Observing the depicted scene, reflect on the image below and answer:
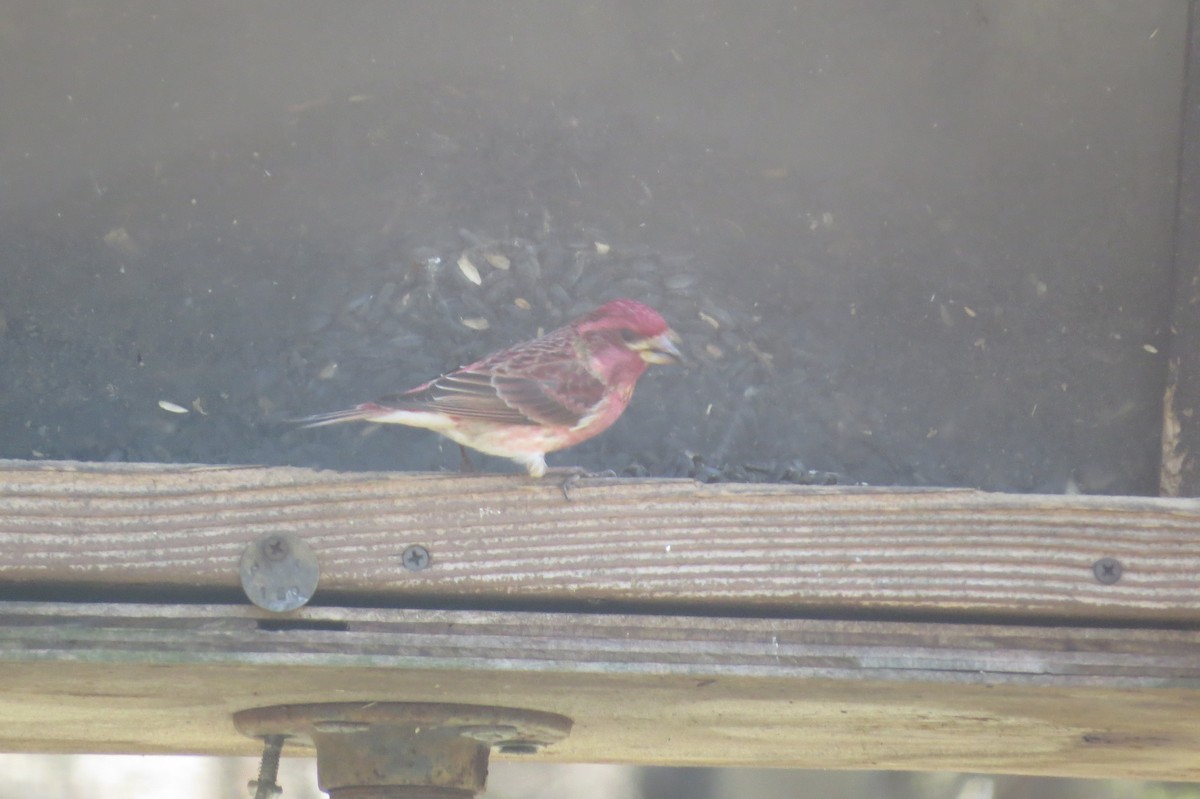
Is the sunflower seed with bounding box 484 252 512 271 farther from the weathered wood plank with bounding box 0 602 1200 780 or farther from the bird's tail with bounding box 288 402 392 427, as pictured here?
the weathered wood plank with bounding box 0 602 1200 780

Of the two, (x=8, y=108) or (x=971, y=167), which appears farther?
(x=971, y=167)

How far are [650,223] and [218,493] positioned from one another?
50.8 inches

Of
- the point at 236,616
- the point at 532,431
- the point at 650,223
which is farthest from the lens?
the point at 650,223

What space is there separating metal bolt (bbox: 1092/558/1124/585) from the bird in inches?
39.4

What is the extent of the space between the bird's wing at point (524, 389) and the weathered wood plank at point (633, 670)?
21.3 inches

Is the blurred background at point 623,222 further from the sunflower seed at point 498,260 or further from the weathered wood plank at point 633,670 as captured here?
the weathered wood plank at point 633,670

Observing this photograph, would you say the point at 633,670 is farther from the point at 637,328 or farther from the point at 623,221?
the point at 623,221

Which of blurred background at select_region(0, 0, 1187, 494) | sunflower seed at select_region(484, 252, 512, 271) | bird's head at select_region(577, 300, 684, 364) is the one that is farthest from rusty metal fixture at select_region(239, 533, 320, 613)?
sunflower seed at select_region(484, 252, 512, 271)

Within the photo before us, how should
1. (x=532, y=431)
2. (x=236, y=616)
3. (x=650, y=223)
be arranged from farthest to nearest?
1. (x=650, y=223)
2. (x=532, y=431)
3. (x=236, y=616)

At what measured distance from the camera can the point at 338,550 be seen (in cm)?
236

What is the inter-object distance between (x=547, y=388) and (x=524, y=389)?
0.05 metres

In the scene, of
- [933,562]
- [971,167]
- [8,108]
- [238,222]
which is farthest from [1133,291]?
[8,108]

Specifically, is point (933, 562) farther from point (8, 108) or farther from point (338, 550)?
point (8, 108)

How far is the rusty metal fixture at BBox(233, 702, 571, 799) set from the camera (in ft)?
9.45
